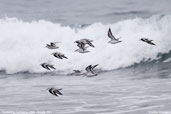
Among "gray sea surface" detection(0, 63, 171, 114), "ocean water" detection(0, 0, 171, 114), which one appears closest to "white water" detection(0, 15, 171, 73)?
"ocean water" detection(0, 0, 171, 114)

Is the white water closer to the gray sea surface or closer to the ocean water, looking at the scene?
the ocean water

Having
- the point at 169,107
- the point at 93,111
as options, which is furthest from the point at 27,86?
the point at 169,107

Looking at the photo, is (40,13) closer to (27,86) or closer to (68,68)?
(68,68)

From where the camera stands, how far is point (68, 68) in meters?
29.1

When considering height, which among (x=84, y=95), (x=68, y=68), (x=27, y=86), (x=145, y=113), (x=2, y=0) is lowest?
(x=145, y=113)

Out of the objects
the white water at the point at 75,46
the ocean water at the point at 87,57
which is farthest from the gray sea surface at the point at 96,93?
the white water at the point at 75,46

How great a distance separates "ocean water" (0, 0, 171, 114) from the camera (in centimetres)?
2067

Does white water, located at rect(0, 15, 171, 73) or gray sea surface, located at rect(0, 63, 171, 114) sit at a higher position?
white water, located at rect(0, 15, 171, 73)

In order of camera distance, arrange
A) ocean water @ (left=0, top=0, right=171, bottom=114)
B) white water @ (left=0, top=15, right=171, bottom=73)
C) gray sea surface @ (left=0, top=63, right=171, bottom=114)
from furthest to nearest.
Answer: white water @ (left=0, top=15, right=171, bottom=73)
ocean water @ (left=0, top=0, right=171, bottom=114)
gray sea surface @ (left=0, top=63, right=171, bottom=114)

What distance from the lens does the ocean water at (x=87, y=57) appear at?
20672 millimetres

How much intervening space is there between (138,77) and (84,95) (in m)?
3.89

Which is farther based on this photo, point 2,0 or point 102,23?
point 2,0

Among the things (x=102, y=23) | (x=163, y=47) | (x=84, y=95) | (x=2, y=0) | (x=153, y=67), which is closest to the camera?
(x=84, y=95)

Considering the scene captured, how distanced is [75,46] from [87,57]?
220 centimetres
